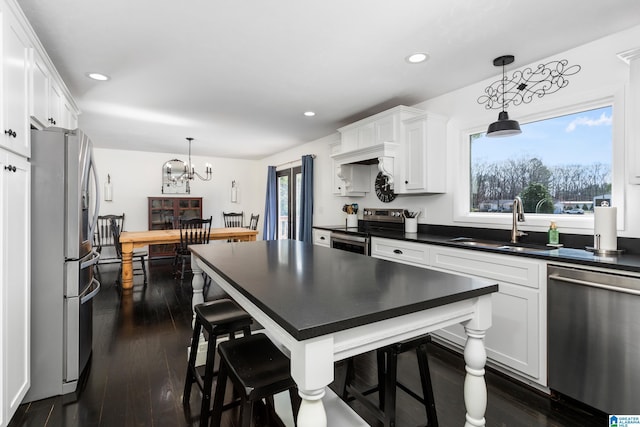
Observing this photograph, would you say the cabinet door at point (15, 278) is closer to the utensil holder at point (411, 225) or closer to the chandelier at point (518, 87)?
the chandelier at point (518, 87)

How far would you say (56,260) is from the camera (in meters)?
1.97

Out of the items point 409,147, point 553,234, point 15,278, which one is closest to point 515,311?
point 553,234

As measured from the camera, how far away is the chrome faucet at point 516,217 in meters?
2.50

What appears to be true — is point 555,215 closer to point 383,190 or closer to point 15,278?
point 383,190

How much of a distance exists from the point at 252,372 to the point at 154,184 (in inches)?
266

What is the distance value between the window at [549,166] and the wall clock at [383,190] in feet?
3.22

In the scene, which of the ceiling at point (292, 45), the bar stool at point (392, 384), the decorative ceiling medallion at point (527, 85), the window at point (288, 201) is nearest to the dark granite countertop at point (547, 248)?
the bar stool at point (392, 384)

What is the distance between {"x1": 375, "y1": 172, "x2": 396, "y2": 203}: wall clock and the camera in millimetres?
3858

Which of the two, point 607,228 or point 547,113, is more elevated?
point 547,113

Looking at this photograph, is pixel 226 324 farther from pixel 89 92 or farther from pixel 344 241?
pixel 89 92

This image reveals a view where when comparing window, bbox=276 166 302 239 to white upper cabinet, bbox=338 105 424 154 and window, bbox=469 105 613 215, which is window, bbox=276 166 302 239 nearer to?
white upper cabinet, bbox=338 105 424 154

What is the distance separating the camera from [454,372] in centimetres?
226

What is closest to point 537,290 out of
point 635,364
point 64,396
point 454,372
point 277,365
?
point 635,364

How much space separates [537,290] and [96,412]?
2.74m
